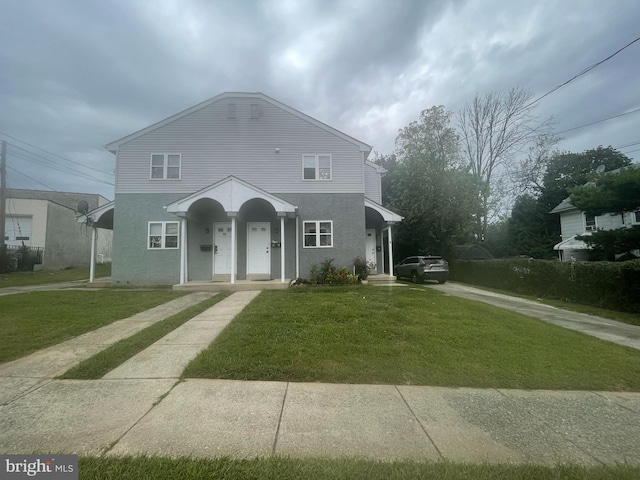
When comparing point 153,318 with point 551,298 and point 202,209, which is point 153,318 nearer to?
point 202,209

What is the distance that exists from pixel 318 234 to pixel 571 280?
10.1 m

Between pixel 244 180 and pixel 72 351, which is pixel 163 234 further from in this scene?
pixel 72 351

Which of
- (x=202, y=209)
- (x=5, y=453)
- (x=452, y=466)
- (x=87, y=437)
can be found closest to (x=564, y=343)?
(x=452, y=466)

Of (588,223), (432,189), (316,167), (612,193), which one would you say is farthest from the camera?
(588,223)

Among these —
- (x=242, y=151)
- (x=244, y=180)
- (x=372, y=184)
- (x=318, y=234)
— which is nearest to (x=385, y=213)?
(x=318, y=234)

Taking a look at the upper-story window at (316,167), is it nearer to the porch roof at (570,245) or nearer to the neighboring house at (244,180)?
the neighboring house at (244,180)

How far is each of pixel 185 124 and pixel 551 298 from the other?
17.3m

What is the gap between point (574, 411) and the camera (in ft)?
12.4

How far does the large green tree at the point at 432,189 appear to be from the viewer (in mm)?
21641

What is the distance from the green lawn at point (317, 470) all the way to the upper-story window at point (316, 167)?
1315 centimetres

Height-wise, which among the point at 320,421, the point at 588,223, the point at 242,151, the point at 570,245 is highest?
the point at 242,151

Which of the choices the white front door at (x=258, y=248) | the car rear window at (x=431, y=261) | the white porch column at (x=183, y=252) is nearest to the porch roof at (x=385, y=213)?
the car rear window at (x=431, y=261)

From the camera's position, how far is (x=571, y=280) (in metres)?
12.7

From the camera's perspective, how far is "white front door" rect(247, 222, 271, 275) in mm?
14320
